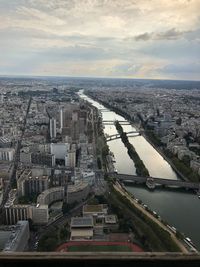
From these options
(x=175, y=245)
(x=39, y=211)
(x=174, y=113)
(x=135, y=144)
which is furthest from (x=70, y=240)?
(x=174, y=113)

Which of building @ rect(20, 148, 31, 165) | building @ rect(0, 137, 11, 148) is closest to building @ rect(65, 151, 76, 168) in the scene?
building @ rect(20, 148, 31, 165)

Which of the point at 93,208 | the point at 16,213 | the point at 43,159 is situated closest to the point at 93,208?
the point at 93,208

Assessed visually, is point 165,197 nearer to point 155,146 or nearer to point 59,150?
point 59,150

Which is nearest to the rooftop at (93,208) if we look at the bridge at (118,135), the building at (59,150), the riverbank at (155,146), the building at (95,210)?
the building at (95,210)

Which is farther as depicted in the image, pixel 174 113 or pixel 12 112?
pixel 174 113

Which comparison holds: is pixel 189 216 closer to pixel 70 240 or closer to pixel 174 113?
pixel 70 240
